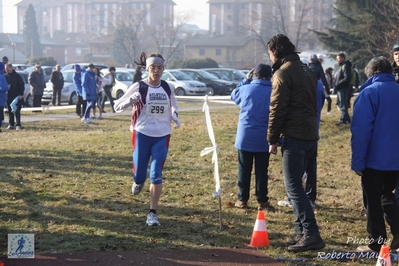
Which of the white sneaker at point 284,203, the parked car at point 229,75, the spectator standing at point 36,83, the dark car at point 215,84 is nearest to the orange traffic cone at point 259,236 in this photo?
the white sneaker at point 284,203

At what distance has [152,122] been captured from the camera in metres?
7.90

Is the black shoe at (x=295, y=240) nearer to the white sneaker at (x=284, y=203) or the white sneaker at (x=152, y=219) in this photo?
the white sneaker at (x=152, y=219)

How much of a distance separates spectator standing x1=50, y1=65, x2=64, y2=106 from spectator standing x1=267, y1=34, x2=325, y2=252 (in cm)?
2399

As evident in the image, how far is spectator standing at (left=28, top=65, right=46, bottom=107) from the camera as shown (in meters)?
26.8

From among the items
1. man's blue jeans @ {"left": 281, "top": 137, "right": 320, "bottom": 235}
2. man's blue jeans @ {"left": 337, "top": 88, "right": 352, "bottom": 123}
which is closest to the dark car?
man's blue jeans @ {"left": 337, "top": 88, "right": 352, "bottom": 123}

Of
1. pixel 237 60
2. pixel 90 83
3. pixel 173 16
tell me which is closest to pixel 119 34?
pixel 173 16

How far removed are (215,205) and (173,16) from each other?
92.4 m

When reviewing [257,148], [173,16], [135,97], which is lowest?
[257,148]

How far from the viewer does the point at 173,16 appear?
99.6 meters

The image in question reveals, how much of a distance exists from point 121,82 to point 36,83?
7.73m

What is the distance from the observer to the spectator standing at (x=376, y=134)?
6.58 meters

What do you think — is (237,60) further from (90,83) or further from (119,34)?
(90,83)

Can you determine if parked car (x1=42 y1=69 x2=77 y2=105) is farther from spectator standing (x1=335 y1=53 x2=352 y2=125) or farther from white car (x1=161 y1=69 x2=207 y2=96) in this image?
spectator standing (x1=335 y1=53 x2=352 y2=125)

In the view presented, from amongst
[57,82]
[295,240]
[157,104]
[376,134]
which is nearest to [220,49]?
[57,82]
